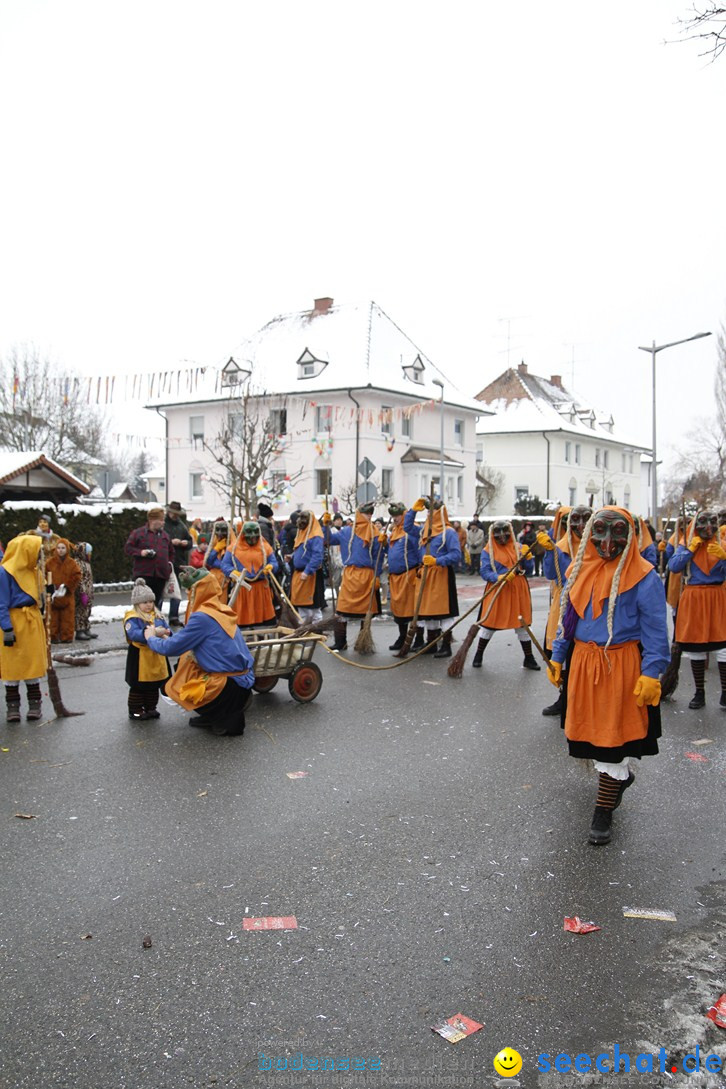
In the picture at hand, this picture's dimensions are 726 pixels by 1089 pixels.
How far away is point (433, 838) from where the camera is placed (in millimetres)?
4980

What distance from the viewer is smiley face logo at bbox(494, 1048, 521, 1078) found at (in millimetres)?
2932

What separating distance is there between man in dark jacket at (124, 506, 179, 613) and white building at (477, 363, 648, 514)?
45765 millimetres

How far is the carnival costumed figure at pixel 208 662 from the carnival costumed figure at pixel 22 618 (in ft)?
3.74

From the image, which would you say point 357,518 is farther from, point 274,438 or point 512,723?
point 274,438

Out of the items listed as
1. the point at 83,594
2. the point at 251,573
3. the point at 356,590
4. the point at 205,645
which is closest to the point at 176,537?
the point at 83,594

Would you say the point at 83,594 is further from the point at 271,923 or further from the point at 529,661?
the point at 271,923

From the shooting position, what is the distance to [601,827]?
4.97 meters

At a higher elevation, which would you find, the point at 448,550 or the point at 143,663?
the point at 448,550

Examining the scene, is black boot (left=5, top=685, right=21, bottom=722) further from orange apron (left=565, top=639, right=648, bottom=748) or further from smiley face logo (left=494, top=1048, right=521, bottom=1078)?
smiley face logo (left=494, top=1048, right=521, bottom=1078)

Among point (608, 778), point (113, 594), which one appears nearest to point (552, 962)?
point (608, 778)

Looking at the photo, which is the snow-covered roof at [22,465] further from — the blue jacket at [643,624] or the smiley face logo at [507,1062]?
the smiley face logo at [507,1062]

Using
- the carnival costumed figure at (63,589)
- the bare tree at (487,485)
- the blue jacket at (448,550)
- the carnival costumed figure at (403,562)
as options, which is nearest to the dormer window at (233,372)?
the bare tree at (487,485)

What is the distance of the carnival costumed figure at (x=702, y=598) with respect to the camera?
27.3 ft

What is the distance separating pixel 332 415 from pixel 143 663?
1462 inches
